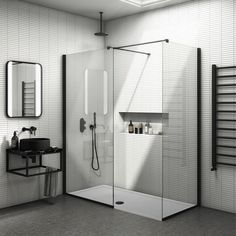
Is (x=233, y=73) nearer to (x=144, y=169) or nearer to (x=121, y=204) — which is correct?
(x=144, y=169)

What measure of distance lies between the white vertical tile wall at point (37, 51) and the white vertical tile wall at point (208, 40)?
54.1 inches

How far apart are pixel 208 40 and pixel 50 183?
2841 mm

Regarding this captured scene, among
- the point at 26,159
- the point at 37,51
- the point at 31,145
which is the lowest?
the point at 26,159

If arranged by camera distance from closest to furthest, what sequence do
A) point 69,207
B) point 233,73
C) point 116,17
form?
1. point 233,73
2. point 69,207
3. point 116,17

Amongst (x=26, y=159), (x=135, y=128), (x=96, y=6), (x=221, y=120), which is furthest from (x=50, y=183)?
(x=96, y=6)

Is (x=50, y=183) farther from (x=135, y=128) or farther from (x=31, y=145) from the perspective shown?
(x=135, y=128)

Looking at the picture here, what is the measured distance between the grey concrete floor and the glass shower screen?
355 mm

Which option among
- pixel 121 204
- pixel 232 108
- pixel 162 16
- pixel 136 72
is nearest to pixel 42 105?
pixel 136 72

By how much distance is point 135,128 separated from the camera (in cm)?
495

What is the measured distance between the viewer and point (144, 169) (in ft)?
14.7

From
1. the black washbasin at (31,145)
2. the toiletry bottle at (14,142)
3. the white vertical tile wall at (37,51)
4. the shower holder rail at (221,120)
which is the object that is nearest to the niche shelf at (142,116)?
the shower holder rail at (221,120)

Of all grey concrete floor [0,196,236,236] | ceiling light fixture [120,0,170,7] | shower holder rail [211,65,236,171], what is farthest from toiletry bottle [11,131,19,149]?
shower holder rail [211,65,236,171]

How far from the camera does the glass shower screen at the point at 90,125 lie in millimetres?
4324

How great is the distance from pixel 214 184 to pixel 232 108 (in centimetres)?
100
